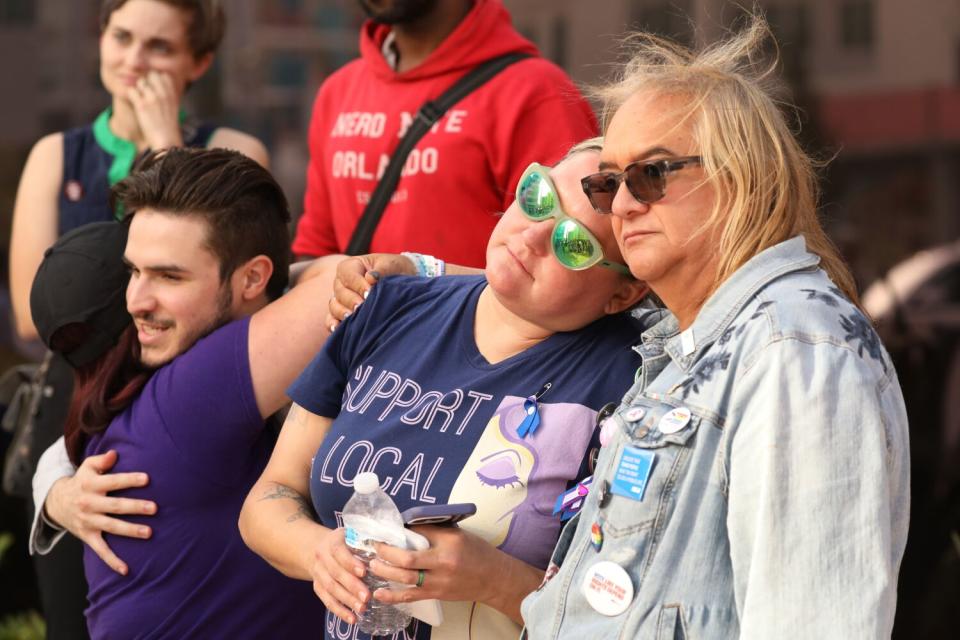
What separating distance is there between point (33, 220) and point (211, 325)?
1.13 meters

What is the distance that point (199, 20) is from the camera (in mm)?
3697

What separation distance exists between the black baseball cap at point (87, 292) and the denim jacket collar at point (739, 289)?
4.58 ft

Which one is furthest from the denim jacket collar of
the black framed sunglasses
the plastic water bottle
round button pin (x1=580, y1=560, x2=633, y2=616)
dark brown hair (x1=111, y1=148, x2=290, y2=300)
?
dark brown hair (x1=111, y1=148, x2=290, y2=300)

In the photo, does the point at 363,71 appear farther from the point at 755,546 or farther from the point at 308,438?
the point at 755,546

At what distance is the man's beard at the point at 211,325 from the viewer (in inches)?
105

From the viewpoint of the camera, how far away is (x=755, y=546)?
1581mm

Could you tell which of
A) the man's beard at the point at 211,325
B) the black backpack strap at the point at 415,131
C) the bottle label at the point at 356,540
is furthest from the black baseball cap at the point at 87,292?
the bottle label at the point at 356,540

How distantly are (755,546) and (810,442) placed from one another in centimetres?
14

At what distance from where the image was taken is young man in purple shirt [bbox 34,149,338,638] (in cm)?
255

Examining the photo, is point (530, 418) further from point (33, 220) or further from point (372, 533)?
point (33, 220)

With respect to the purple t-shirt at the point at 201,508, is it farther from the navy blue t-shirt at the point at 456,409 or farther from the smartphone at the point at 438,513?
the smartphone at the point at 438,513

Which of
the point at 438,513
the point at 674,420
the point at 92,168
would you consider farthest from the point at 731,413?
the point at 92,168

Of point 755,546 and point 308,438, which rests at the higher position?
point 755,546

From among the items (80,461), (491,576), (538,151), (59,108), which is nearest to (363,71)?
(538,151)
